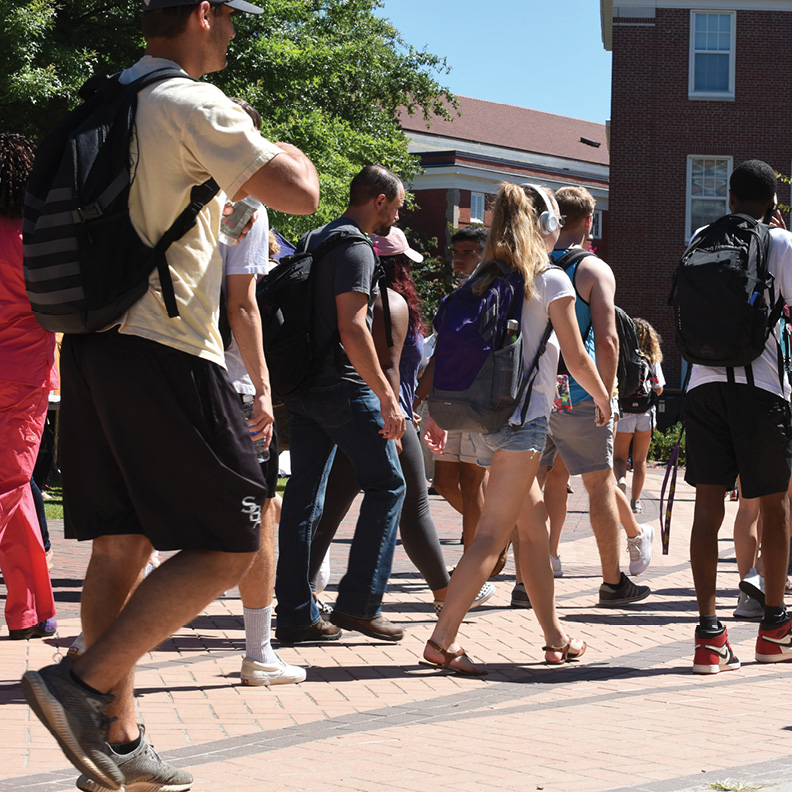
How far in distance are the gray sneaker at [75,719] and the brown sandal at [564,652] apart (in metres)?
2.90

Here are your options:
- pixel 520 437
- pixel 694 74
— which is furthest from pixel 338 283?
pixel 694 74

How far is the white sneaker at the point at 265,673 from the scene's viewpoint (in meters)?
4.97

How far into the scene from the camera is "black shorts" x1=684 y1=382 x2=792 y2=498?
5539 millimetres

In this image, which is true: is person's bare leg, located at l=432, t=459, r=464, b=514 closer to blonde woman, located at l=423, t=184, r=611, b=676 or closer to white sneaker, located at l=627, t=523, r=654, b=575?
white sneaker, located at l=627, t=523, r=654, b=575

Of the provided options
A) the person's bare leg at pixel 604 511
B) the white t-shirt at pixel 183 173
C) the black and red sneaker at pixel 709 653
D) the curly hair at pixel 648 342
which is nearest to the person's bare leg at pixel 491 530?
the black and red sneaker at pixel 709 653

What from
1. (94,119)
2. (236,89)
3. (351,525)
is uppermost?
(236,89)

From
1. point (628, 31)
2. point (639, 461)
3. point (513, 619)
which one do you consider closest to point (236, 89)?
point (639, 461)

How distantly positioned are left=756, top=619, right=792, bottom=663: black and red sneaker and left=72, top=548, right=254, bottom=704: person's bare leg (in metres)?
3.35

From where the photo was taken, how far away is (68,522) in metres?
3.35

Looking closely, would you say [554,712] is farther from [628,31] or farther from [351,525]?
[628,31]

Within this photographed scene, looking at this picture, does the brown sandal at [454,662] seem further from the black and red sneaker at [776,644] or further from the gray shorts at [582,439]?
the gray shorts at [582,439]

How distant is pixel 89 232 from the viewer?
9.86 ft

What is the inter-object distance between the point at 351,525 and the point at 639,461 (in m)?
3.23

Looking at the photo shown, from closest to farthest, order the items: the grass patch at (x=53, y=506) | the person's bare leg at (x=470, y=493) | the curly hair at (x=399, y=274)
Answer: the curly hair at (x=399, y=274)
the person's bare leg at (x=470, y=493)
the grass patch at (x=53, y=506)
